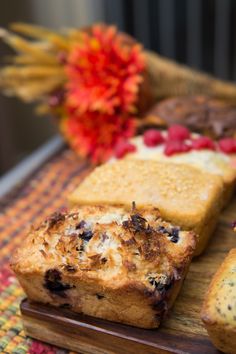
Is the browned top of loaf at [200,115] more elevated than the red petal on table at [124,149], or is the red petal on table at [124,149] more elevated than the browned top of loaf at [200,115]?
the browned top of loaf at [200,115]

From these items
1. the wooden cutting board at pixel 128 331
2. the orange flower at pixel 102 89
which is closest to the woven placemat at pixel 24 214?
the wooden cutting board at pixel 128 331

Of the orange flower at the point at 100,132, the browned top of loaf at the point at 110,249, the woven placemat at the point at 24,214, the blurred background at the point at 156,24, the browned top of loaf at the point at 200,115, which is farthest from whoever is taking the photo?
the blurred background at the point at 156,24

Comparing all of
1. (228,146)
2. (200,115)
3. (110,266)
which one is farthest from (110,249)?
(200,115)

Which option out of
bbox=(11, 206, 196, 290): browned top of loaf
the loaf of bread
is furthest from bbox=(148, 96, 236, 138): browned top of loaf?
the loaf of bread

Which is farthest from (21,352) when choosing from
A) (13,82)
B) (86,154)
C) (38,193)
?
(13,82)

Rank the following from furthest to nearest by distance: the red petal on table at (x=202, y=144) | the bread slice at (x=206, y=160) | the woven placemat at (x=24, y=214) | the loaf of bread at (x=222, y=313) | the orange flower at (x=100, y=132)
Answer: the orange flower at (x=100, y=132) < the red petal on table at (x=202, y=144) < the bread slice at (x=206, y=160) < the woven placemat at (x=24, y=214) < the loaf of bread at (x=222, y=313)

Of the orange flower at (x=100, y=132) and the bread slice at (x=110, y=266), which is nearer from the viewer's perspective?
the bread slice at (x=110, y=266)

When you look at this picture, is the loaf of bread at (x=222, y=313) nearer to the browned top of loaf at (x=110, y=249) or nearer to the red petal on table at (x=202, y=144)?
the browned top of loaf at (x=110, y=249)
